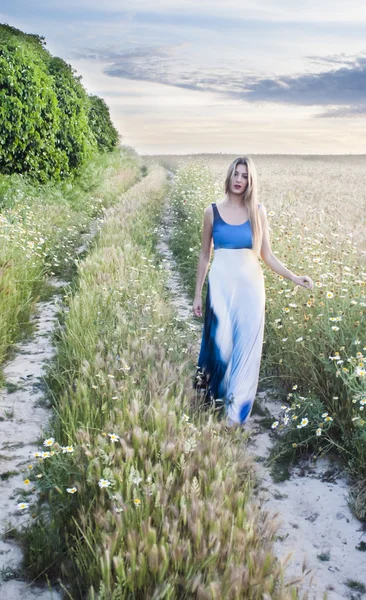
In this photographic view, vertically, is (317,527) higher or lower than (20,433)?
lower

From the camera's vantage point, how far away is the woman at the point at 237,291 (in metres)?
4.46

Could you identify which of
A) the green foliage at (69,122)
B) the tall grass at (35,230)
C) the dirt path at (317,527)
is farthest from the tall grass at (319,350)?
the green foliage at (69,122)

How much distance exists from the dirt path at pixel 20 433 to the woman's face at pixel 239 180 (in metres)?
2.26

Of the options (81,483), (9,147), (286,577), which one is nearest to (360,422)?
(286,577)

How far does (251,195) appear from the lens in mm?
4379

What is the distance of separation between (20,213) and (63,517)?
8.65m

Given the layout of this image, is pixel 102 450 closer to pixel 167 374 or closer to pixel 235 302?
pixel 167 374

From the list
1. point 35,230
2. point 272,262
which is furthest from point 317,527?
point 35,230

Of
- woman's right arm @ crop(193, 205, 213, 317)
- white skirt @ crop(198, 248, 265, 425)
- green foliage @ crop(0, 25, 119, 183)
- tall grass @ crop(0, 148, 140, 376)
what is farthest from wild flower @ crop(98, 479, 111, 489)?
green foliage @ crop(0, 25, 119, 183)

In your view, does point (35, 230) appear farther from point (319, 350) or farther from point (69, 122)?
point (69, 122)

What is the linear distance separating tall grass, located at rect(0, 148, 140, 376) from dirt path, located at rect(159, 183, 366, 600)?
3.00m

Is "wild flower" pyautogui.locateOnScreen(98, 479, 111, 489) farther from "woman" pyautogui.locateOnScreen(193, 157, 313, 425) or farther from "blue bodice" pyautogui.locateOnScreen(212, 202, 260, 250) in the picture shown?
"blue bodice" pyautogui.locateOnScreen(212, 202, 260, 250)

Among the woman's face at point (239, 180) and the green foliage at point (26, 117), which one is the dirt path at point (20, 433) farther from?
the green foliage at point (26, 117)

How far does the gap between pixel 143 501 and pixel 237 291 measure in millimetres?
2135
